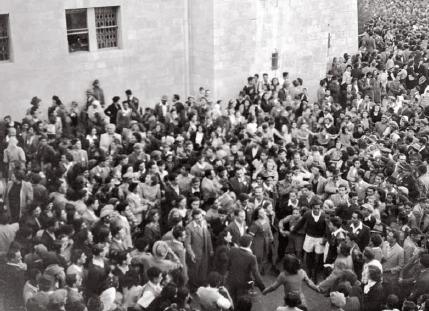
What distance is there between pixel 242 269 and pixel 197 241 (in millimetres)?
1077

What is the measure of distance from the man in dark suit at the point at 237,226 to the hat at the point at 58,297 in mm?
3015

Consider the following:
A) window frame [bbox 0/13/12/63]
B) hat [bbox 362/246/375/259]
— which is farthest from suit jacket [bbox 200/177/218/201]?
window frame [bbox 0/13/12/63]

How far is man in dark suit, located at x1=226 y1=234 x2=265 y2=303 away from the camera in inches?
330

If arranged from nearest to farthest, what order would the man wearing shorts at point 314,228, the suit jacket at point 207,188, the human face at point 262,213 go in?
the human face at point 262,213 → the man wearing shorts at point 314,228 → the suit jacket at point 207,188

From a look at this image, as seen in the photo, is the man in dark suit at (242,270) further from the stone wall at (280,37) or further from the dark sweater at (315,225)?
the stone wall at (280,37)

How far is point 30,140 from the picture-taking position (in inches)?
500

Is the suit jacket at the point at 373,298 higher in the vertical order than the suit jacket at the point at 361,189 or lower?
lower

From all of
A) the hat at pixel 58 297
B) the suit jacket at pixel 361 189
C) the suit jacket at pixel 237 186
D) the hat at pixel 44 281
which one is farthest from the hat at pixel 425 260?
the hat at pixel 44 281

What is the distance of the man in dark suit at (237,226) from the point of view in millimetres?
9281

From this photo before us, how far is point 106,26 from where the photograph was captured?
56.7 feet

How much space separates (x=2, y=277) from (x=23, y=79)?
885 cm

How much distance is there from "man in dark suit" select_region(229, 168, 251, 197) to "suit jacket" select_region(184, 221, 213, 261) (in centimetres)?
194

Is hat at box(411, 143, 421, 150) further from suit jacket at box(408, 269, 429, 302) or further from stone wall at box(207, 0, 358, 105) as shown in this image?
stone wall at box(207, 0, 358, 105)

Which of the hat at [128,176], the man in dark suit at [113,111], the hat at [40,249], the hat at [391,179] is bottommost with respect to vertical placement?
the hat at [40,249]
